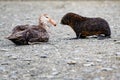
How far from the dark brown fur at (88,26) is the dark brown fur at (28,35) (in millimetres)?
1066

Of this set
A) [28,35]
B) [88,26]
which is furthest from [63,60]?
[88,26]

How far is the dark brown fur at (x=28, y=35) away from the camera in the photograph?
35.3 feet

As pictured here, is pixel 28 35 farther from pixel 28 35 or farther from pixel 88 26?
pixel 88 26

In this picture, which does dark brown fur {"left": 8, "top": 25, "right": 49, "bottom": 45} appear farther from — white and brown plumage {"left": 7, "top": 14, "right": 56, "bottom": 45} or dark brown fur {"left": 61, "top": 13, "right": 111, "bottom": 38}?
dark brown fur {"left": 61, "top": 13, "right": 111, "bottom": 38}

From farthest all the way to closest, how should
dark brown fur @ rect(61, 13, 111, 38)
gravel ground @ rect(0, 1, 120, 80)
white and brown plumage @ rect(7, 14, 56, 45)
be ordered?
dark brown fur @ rect(61, 13, 111, 38)
white and brown plumage @ rect(7, 14, 56, 45)
gravel ground @ rect(0, 1, 120, 80)

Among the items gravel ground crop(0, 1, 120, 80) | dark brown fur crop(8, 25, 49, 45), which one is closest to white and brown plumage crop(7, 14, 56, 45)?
dark brown fur crop(8, 25, 49, 45)

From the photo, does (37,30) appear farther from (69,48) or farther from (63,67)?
(63,67)

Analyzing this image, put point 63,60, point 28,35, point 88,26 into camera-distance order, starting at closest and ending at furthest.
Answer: point 63,60 → point 28,35 → point 88,26

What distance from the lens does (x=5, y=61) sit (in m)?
9.22

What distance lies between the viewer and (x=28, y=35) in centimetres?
1092

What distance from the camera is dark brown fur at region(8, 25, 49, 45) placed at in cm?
1076

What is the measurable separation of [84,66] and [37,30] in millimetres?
3170

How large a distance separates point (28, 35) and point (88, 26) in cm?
175

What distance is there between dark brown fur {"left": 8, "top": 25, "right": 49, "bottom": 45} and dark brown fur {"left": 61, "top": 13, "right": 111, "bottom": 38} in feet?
3.50
